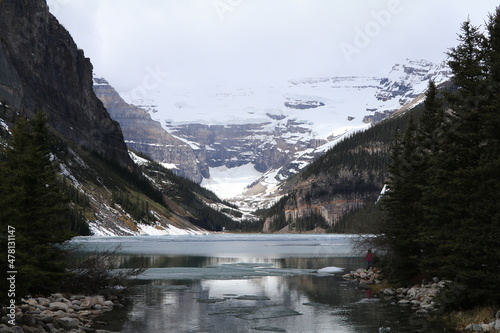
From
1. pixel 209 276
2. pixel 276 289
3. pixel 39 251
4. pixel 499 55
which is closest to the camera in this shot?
pixel 499 55

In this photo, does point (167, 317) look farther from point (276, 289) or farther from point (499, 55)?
point (499, 55)

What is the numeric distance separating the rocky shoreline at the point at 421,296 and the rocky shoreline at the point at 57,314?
19132mm

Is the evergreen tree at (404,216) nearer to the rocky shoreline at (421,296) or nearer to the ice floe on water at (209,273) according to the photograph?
the rocky shoreline at (421,296)

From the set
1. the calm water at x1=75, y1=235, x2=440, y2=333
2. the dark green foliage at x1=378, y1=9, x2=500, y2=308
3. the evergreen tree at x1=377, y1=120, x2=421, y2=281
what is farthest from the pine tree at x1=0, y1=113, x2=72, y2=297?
the evergreen tree at x1=377, y1=120, x2=421, y2=281

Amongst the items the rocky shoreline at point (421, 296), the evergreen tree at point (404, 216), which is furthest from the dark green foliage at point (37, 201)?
the evergreen tree at point (404, 216)

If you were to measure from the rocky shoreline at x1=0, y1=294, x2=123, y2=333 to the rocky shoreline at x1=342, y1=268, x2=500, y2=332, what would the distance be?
Answer: 19.1m

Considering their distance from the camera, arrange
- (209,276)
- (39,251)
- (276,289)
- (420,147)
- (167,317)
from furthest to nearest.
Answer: (209,276) → (276,289) → (420,147) → (167,317) → (39,251)

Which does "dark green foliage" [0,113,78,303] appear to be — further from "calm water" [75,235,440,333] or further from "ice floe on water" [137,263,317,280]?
"ice floe on water" [137,263,317,280]

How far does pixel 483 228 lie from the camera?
25938 mm

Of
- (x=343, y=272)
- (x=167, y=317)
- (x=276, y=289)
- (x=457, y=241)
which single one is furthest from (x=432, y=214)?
(x=343, y=272)

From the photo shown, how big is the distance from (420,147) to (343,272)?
25790 mm

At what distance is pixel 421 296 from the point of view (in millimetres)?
38500

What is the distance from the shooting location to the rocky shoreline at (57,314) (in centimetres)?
2369

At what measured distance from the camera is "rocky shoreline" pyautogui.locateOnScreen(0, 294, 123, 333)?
23.7 m
